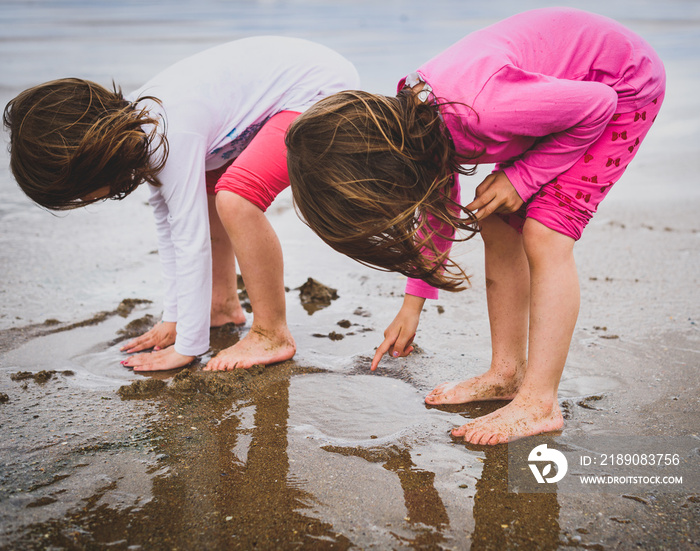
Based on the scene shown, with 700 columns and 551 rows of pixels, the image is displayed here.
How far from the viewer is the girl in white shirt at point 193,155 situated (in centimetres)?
215

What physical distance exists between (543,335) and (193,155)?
1.35m

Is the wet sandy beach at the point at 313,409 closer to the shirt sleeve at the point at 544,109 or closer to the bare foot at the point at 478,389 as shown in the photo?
the bare foot at the point at 478,389

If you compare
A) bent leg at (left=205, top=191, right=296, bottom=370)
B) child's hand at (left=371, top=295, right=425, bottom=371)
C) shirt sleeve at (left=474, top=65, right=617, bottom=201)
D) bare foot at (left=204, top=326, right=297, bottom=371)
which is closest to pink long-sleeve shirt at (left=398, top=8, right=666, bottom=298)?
shirt sleeve at (left=474, top=65, right=617, bottom=201)

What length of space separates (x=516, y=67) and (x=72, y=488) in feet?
5.28

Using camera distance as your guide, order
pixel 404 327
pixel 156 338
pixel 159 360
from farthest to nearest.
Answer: pixel 156 338, pixel 159 360, pixel 404 327

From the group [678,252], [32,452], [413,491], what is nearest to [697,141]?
[678,252]

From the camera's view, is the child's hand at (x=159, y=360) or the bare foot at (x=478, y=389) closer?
the bare foot at (x=478, y=389)

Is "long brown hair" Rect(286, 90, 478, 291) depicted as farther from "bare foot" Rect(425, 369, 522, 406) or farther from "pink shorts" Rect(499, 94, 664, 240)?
"bare foot" Rect(425, 369, 522, 406)

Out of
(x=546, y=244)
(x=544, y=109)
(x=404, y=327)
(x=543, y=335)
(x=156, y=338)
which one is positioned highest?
(x=544, y=109)

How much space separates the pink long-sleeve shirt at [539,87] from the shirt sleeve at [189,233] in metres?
0.82

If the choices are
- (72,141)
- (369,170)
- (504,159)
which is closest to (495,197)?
(504,159)

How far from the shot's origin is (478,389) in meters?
2.20

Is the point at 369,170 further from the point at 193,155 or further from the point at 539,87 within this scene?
the point at 193,155
